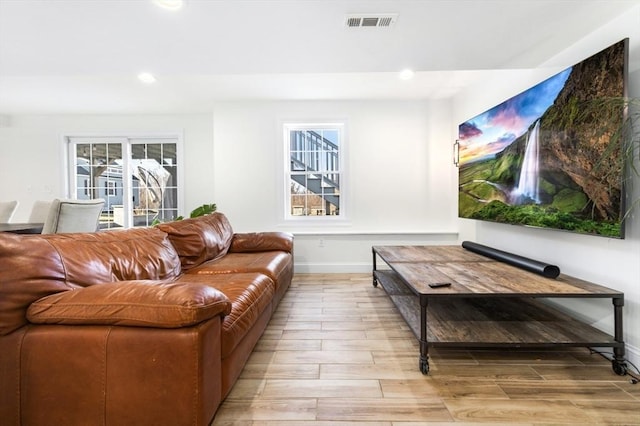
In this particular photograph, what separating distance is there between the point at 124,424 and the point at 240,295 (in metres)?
0.76

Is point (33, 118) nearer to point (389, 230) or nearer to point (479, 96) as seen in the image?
point (389, 230)

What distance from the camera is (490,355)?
197 cm

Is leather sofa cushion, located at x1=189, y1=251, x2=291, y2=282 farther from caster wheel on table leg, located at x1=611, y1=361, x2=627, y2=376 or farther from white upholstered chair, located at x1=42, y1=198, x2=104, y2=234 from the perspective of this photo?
caster wheel on table leg, located at x1=611, y1=361, x2=627, y2=376

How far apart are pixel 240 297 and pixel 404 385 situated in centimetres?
110

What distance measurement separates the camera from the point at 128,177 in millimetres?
4922

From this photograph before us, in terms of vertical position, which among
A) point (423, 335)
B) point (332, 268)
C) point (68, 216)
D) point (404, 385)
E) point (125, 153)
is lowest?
point (404, 385)

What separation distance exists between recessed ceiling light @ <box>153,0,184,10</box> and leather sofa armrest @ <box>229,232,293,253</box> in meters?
2.35

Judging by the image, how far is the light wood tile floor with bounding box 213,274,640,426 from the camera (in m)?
1.42

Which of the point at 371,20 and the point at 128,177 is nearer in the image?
the point at 371,20

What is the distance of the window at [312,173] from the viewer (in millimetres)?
4441

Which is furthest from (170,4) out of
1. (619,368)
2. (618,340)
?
(619,368)

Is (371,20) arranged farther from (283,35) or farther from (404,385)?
(404,385)

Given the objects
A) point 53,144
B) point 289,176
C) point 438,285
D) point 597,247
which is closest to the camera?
point 438,285

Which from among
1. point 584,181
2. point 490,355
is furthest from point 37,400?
point 584,181
